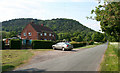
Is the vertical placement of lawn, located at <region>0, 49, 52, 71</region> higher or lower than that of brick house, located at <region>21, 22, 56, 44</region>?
lower

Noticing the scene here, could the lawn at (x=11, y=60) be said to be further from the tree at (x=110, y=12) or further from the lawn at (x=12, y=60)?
the tree at (x=110, y=12)

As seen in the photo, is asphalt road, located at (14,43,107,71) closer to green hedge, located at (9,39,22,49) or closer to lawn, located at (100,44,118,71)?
lawn, located at (100,44,118,71)

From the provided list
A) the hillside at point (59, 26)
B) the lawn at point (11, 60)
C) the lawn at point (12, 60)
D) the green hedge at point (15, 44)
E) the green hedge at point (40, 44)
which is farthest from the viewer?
the hillside at point (59, 26)

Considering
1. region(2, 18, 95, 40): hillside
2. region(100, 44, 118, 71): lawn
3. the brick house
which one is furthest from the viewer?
region(2, 18, 95, 40): hillside

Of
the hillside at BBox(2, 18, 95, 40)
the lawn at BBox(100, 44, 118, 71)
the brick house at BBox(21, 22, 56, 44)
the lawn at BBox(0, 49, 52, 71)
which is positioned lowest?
the lawn at BBox(100, 44, 118, 71)

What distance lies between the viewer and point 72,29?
13488cm

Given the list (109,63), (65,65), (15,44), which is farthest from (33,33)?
(109,63)

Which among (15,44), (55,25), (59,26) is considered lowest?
(15,44)

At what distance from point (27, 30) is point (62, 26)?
84839 millimetres

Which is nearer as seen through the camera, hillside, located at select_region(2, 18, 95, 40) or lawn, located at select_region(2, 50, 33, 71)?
lawn, located at select_region(2, 50, 33, 71)

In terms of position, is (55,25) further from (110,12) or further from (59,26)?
(110,12)

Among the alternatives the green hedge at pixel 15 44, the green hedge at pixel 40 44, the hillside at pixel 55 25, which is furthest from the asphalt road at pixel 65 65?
the hillside at pixel 55 25

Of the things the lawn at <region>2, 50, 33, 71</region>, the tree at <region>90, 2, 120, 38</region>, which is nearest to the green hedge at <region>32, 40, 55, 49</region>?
the lawn at <region>2, 50, 33, 71</region>

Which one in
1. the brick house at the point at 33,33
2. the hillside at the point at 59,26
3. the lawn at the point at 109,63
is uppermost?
the hillside at the point at 59,26
